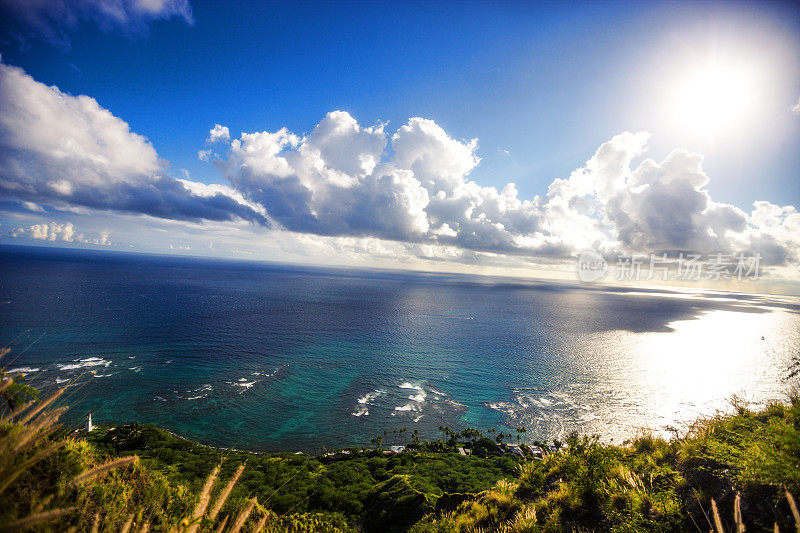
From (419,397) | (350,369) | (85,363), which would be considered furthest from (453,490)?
(85,363)

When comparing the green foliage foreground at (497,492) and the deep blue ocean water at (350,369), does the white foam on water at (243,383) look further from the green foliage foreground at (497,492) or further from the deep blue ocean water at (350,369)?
the green foliage foreground at (497,492)

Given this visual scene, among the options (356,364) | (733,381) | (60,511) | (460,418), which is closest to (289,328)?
(356,364)

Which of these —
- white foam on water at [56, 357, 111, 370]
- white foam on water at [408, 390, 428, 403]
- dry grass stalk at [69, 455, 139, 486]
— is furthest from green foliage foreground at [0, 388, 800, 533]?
white foam on water at [56, 357, 111, 370]

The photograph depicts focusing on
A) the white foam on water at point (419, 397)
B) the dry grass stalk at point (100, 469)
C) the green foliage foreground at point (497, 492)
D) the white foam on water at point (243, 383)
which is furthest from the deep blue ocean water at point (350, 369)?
the dry grass stalk at point (100, 469)

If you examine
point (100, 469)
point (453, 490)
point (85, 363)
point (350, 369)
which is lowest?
point (85, 363)

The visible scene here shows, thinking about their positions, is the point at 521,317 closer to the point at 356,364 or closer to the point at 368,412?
the point at 356,364

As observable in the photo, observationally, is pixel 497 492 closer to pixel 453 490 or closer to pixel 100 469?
pixel 453 490
